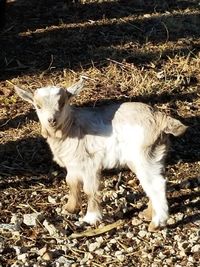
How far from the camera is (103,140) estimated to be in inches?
194

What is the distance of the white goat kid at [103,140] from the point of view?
4.77m

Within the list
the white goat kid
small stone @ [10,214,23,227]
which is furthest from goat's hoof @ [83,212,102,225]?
small stone @ [10,214,23,227]

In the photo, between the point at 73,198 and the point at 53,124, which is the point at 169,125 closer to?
the point at 53,124

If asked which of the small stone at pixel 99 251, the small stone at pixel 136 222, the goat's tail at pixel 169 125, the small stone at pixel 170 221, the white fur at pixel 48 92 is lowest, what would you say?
the small stone at pixel 99 251

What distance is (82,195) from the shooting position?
18.0ft

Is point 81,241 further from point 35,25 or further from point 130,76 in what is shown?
point 35,25

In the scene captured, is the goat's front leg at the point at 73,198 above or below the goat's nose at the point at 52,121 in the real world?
below

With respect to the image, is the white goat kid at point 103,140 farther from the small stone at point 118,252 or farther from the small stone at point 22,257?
→ the small stone at point 22,257

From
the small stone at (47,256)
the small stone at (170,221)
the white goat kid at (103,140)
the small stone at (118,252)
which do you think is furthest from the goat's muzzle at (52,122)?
the small stone at (170,221)

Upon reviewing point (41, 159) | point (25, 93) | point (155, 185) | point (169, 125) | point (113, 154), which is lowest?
point (41, 159)

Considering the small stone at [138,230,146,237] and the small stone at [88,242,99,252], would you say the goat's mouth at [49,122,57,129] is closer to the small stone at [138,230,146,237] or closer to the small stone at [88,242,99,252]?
the small stone at [88,242,99,252]

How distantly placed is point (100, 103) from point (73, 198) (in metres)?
1.71

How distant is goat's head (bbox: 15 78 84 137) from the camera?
4.66m

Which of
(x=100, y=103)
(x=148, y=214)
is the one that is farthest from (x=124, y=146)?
(x=100, y=103)
